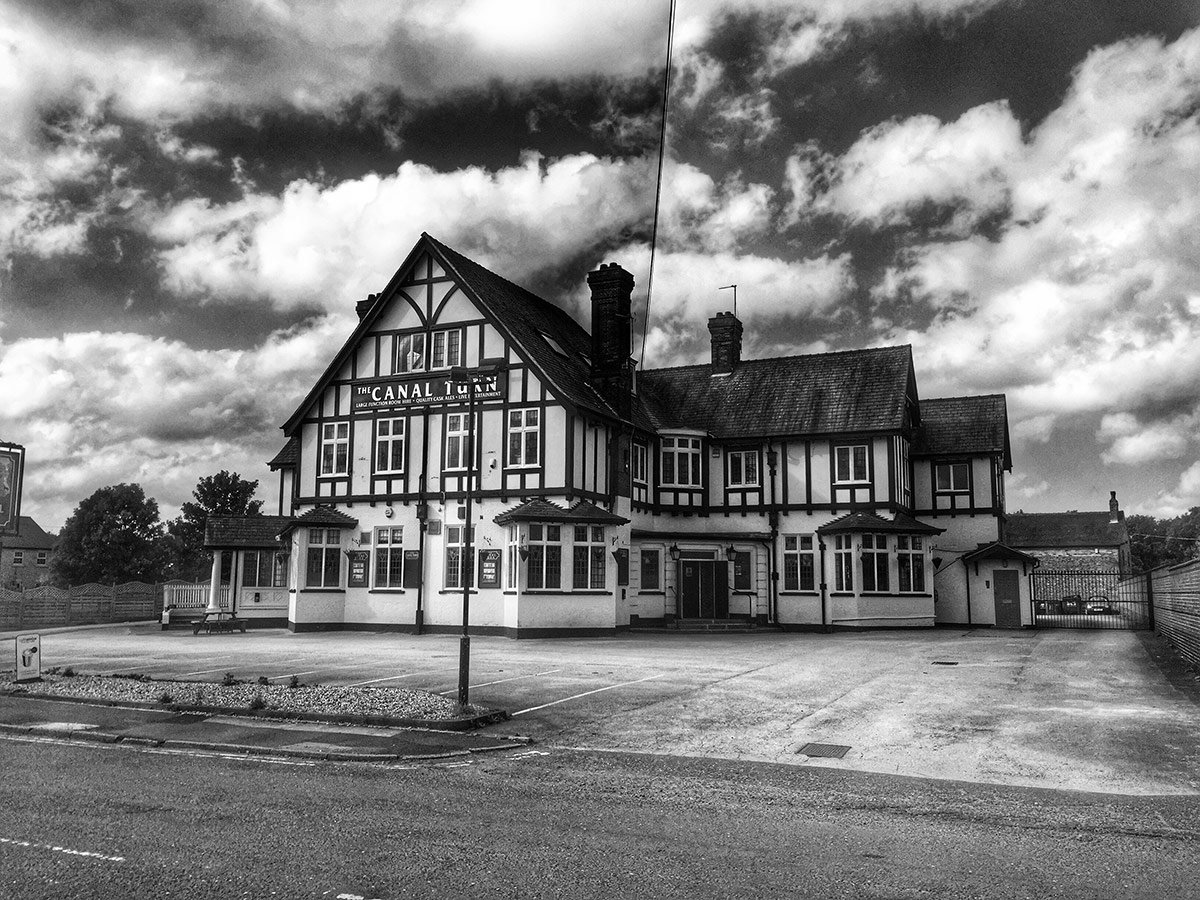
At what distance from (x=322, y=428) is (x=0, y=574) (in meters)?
58.9

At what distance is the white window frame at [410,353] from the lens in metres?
34.3

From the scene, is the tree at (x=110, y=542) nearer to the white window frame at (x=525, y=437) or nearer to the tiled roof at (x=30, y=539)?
the tiled roof at (x=30, y=539)

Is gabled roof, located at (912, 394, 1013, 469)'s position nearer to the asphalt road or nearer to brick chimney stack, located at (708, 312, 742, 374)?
brick chimney stack, located at (708, 312, 742, 374)

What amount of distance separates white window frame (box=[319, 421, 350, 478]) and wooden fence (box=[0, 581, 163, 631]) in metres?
13.5

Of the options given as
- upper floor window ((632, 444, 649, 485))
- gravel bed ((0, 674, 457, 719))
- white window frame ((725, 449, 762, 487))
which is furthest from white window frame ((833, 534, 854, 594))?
gravel bed ((0, 674, 457, 719))

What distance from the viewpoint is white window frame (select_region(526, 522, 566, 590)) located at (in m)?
30.9

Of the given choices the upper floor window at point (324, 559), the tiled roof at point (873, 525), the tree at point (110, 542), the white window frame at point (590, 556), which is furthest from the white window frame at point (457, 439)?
the tree at point (110, 542)

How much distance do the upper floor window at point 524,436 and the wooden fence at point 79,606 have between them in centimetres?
2072

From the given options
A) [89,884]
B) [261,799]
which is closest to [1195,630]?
[261,799]

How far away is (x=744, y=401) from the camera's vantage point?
1561 inches

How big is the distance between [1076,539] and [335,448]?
180 feet

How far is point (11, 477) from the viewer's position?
51.8ft

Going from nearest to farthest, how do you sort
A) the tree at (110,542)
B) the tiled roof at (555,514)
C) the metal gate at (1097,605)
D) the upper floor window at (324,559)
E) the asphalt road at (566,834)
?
the asphalt road at (566,834), the tiled roof at (555,514), the upper floor window at (324,559), the metal gate at (1097,605), the tree at (110,542)

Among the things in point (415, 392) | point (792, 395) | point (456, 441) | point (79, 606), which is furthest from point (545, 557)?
point (79, 606)
